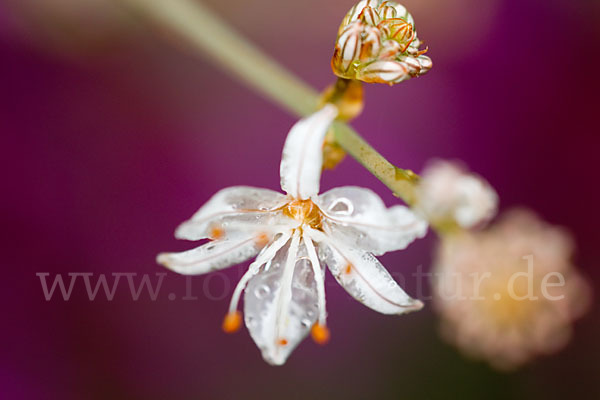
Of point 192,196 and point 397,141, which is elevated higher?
point 397,141

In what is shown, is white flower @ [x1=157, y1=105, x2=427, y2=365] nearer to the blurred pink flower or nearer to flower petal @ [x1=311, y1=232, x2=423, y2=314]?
flower petal @ [x1=311, y1=232, x2=423, y2=314]

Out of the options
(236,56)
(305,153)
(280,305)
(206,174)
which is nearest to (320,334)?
(280,305)

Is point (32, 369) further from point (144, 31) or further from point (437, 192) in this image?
point (437, 192)

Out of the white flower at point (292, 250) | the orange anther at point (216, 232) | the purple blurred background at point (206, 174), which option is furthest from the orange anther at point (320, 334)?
the purple blurred background at point (206, 174)

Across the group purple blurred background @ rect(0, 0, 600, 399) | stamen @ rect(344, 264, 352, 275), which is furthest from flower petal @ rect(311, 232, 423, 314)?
purple blurred background @ rect(0, 0, 600, 399)

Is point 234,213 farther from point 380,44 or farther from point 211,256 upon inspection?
point 380,44

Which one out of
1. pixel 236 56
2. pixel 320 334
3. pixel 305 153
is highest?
pixel 236 56

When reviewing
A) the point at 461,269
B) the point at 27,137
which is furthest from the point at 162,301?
the point at 461,269
